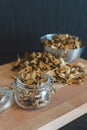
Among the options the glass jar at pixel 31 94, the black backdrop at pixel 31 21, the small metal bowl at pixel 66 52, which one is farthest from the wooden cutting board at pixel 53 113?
the black backdrop at pixel 31 21

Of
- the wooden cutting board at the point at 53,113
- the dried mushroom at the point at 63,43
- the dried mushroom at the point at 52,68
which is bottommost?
the wooden cutting board at the point at 53,113

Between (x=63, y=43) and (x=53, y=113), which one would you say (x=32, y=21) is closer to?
(x=63, y=43)

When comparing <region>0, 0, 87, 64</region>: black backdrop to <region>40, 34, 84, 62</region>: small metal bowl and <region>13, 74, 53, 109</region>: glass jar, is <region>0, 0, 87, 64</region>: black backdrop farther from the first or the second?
<region>13, 74, 53, 109</region>: glass jar

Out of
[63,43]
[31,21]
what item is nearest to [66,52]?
[63,43]

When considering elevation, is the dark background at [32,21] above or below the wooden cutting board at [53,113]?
above

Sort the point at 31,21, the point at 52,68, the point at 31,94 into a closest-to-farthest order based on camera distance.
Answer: the point at 31,94
the point at 52,68
the point at 31,21

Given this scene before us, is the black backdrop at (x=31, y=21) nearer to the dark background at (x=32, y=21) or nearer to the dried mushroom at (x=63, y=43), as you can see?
the dark background at (x=32, y=21)

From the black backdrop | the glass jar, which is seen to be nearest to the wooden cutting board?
the glass jar

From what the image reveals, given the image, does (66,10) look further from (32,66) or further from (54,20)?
(32,66)
